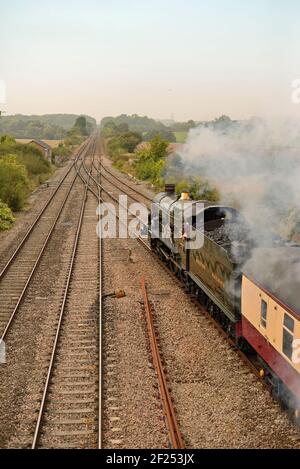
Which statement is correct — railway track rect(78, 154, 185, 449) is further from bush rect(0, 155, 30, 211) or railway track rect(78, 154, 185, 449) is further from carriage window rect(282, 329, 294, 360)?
bush rect(0, 155, 30, 211)

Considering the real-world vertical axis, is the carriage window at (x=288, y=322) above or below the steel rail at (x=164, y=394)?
above

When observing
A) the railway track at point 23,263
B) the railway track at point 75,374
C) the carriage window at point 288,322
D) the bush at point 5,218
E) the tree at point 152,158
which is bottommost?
the railway track at point 75,374

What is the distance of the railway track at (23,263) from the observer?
1448cm

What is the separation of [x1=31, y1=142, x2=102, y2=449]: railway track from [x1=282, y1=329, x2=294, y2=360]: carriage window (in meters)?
3.22

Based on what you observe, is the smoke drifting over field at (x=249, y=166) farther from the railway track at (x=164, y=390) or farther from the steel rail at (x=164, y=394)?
the steel rail at (x=164, y=394)

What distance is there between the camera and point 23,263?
1933 cm

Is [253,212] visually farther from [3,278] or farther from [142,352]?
[3,278]

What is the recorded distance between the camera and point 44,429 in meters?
8.56
